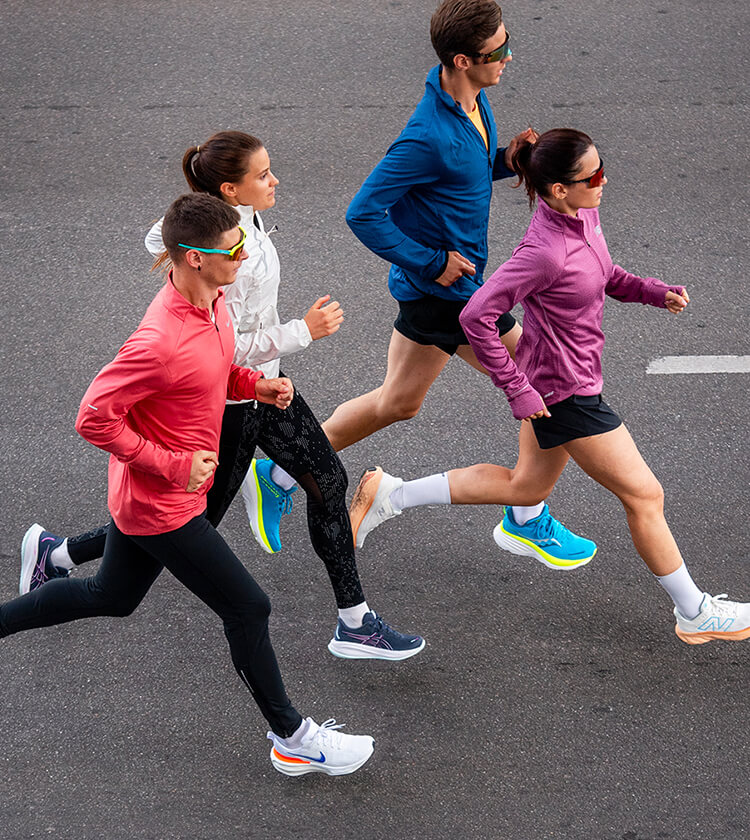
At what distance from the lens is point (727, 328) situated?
613 cm

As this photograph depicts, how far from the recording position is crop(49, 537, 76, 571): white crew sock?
4.57m

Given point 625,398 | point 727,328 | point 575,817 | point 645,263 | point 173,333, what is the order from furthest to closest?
point 645,263 → point 727,328 → point 625,398 → point 575,817 → point 173,333

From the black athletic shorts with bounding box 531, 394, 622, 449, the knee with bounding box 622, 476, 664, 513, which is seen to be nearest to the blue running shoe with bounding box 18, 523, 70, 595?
the black athletic shorts with bounding box 531, 394, 622, 449

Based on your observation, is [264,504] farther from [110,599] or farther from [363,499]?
[110,599]

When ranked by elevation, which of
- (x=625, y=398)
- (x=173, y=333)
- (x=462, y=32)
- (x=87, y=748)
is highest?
(x=462, y=32)

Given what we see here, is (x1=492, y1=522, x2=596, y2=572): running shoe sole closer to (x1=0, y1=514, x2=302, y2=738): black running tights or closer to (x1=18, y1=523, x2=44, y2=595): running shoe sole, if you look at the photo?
(x1=0, y1=514, x2=302, y2=738): black running tights

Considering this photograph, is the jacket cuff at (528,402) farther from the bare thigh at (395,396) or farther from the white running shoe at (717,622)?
the white running shoe at (717,622)

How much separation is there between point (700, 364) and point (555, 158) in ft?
7.61

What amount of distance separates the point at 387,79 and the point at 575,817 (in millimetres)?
5929

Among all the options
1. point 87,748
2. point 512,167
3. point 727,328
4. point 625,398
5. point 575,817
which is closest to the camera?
point 575,817

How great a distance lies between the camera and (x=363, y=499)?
4855 millimetres

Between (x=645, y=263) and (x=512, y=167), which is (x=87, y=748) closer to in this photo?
(x=512, y=167)

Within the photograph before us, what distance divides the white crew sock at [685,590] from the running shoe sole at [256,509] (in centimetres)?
167

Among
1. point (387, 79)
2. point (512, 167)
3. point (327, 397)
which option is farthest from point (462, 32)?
point (387, 79)
